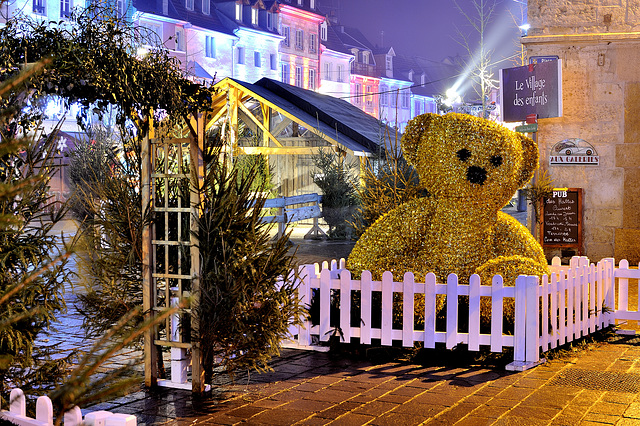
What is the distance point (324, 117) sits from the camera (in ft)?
66.9

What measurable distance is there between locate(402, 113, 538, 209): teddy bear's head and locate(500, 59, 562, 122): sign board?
6.01m

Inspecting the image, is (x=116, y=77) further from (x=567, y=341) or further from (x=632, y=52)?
(x=632, y=52)

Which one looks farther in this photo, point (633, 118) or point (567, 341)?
point (633, 118)

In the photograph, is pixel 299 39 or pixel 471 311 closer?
pixel 471 311

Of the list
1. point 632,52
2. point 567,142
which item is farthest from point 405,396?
point 632,52

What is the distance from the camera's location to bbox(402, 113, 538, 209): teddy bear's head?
6.39 m

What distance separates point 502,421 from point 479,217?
98.4 inches

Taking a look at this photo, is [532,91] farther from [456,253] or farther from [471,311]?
[471,311]

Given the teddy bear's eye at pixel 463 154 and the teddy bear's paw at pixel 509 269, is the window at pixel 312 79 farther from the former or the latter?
the teddy bear's paw at pixel 509 269

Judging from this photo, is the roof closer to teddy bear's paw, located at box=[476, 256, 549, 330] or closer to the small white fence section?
teddy bear's paw, located at box=[476, 256, 549, 330]

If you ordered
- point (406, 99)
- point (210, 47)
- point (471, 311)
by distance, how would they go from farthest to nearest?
point (406, 99)
point (210, 47)
point (471, 311)

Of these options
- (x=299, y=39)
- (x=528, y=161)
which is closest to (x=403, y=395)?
(x=528, y=161)

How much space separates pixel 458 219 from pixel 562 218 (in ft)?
22.0

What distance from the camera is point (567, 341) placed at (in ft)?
20.6
